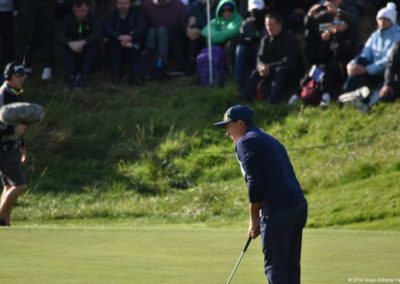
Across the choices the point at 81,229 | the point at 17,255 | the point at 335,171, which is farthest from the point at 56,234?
the point at 335,171

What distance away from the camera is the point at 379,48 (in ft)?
71.2

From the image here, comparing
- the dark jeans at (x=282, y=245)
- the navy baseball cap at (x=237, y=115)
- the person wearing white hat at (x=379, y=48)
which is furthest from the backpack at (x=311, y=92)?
the dark jeans at (x=282, y=245)

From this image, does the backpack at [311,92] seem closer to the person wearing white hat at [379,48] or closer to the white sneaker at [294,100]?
the white sneaker at [294,100]

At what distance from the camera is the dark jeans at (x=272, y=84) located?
74.9 ft

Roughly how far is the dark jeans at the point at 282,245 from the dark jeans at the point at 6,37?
14.8m

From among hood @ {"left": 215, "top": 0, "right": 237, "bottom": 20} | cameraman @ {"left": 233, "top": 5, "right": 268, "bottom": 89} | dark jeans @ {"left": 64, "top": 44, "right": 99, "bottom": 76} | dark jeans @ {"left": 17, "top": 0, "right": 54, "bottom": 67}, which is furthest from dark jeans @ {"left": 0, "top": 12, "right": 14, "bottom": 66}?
cameraman @ {"left": 233, "top": 5, "right": 268, "bottom": 89}

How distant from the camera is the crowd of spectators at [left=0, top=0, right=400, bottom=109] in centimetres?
2220

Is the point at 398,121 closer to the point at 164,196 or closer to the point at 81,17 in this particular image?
the point at 164,196

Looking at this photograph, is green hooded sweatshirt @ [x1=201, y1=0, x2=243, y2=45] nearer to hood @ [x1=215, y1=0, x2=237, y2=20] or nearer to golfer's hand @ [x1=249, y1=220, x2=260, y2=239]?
hood @ [x1=215, y1=0, x2=237, y2=20]

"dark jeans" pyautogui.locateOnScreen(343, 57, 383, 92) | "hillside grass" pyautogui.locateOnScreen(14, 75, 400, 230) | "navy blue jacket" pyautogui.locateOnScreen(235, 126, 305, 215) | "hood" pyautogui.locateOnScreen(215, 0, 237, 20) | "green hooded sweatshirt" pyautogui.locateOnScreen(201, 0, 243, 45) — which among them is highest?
"navy blue jacket" pyautogui.locateOnScreen(235, 126, 305, 215)

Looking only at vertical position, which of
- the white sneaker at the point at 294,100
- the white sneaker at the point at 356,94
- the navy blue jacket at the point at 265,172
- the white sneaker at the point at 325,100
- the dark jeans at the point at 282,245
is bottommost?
the white sneaker at the point at 294,100

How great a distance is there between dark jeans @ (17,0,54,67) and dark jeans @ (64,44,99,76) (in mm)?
822

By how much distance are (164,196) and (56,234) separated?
627cm

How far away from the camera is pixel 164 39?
2497 cm
